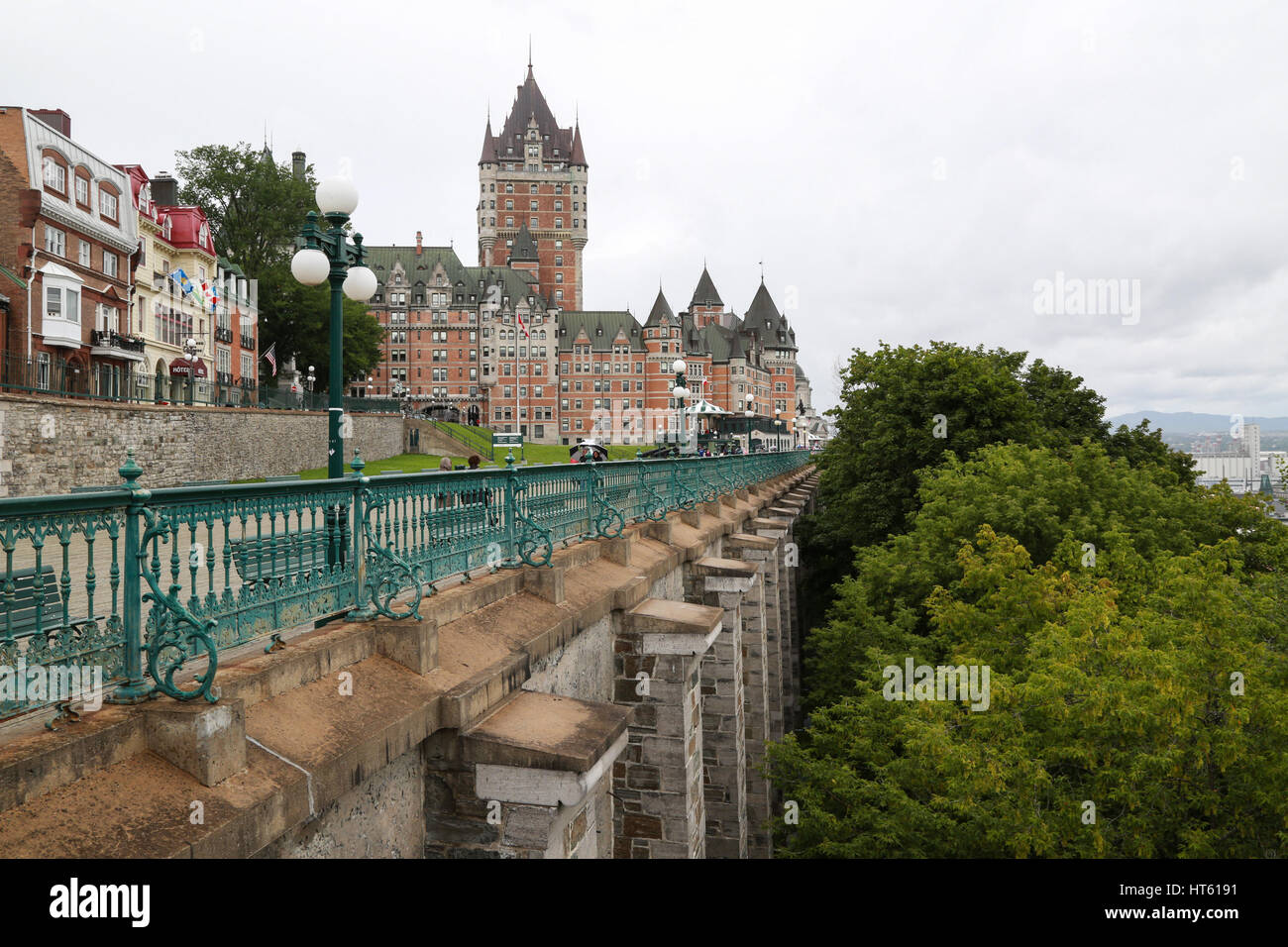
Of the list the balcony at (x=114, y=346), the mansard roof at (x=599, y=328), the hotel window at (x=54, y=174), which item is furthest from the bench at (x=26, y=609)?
the mansard roof at (x=599, y=328)

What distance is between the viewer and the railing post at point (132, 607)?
11.9 ft

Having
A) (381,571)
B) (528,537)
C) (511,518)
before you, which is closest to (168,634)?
(381,571)

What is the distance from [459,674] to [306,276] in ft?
14.0

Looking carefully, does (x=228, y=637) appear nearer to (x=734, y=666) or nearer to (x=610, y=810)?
(x=610, y=810)

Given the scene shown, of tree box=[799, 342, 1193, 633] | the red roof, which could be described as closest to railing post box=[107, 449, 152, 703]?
tree box=[799, 342, 1193, 633]

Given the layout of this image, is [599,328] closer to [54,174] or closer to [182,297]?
[182,297]

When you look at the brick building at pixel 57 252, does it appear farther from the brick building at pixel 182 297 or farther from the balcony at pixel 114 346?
the brick building at pixel 182 297

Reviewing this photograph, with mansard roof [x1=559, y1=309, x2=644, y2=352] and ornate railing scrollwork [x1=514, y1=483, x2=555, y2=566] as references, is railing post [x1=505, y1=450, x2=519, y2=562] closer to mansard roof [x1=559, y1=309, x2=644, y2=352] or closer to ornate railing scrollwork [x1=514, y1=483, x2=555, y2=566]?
ornate railing scrollwork [x1=514, y1=483, x2=555, y2=566]

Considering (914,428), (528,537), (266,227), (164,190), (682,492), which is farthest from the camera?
(266,227)

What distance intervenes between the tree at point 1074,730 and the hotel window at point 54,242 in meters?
33.3

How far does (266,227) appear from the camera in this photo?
58.0m

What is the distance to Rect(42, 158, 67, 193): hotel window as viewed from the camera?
112 feet

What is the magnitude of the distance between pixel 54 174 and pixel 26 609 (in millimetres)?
39430

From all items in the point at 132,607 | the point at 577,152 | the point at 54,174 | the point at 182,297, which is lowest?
the point at 132,607
